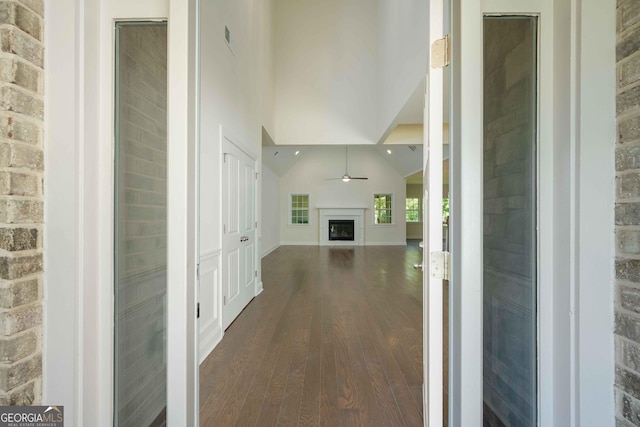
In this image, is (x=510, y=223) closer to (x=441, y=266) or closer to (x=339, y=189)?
(x=441, y=266)

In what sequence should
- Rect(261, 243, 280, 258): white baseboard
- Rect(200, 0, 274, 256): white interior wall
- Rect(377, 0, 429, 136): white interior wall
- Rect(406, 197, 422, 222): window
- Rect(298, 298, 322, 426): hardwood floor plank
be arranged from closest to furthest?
1. Rect(298, 298, 322, 426): hardwood floor plank
2. Rect(200, 0, 274, 256): white interior wall
3. Rect(377, 0, 429, 136): white interior wall
4. Rect(261, 243, 280, 258): white baseboard
5. Rect(406, 197, 422, 222): window

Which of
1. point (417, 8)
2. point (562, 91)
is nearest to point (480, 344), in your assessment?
point (562, 91)

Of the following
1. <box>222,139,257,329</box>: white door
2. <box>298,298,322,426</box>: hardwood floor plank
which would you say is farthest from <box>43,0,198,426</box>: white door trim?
<box>222,139,257,329</box>: white door

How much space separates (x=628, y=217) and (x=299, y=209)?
9949mm

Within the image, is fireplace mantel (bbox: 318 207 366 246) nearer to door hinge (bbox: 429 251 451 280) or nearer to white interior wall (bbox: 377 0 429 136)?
white interior wall (bbox: 377 0 429 136)

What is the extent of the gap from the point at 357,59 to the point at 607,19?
6.92 metres

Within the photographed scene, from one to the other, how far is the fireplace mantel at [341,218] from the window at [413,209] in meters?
3.06

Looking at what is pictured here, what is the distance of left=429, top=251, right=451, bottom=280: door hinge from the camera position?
3.47 ft

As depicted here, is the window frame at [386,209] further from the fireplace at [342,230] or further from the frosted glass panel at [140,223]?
the frosted glass panel at [140,223]

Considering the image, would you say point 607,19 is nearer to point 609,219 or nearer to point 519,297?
point 609,219

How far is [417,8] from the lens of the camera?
3.56 metres

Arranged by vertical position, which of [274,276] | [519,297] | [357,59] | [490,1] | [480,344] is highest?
[357,59]

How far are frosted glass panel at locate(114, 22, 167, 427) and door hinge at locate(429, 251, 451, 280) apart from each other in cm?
100

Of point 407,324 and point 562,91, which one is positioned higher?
point 562,91
